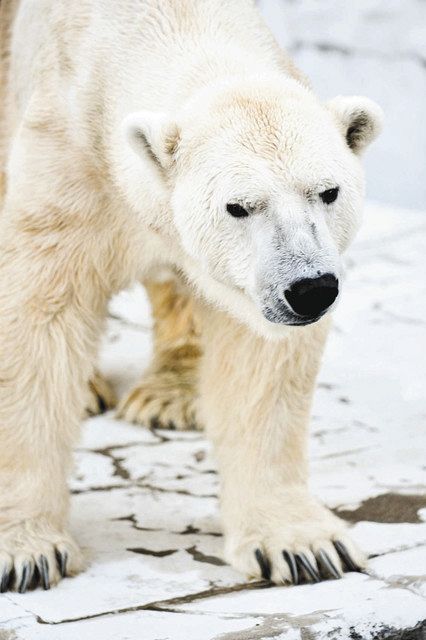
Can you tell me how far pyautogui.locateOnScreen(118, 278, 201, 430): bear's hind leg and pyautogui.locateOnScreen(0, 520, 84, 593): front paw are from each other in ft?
3.63

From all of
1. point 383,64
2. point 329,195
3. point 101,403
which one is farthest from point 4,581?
point 383,64

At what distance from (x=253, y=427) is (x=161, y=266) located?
0.42m

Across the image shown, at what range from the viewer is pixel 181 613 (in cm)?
246

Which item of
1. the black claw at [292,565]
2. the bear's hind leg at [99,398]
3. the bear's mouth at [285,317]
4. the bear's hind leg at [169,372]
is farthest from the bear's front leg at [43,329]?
the bear's hind leg at [99,398]

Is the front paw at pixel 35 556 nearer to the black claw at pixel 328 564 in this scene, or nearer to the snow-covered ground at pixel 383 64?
the black claw at pixel 328 564

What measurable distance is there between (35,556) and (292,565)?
539 millimetres

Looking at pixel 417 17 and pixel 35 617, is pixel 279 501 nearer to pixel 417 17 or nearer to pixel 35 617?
pixel 35 617

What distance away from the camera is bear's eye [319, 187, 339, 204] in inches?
92.5

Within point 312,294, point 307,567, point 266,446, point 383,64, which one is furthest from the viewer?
point 383,64

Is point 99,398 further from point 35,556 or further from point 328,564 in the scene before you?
point 328,564

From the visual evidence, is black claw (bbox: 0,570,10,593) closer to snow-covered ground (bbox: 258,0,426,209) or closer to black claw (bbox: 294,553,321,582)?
black claw (bbox: 294,553,321,582)

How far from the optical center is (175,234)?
2.58 m

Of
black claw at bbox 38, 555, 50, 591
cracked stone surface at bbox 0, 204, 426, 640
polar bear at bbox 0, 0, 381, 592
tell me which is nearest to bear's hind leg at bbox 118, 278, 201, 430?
cracked stone surface at bbox 0, 204, 426, 640

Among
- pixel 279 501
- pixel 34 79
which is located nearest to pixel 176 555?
pixel 279 501
